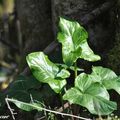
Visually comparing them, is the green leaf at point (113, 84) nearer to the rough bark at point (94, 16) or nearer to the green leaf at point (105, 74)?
the green leaf at point (105, 74)

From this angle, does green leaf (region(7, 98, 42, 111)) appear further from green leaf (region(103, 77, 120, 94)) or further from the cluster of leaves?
green leaf (region(103, 77, 120, 94))

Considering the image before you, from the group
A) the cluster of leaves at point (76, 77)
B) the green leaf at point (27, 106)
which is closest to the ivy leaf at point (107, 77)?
the cluster of leaves at point (76, 77)

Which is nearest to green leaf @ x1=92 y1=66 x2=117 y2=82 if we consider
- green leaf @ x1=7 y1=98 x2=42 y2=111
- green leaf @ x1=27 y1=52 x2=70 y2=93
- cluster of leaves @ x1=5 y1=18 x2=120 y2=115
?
cluster of leaves @ x1=5 y1=18 x2=120 y2=115

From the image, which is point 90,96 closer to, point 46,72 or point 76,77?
point 76,77

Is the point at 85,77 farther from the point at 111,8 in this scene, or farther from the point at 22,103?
the point at 111,8

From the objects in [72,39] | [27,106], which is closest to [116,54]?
[72,39]

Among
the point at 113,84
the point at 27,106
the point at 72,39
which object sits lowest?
the point at 27,106

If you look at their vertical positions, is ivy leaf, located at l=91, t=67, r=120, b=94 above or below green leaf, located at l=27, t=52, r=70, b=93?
below
